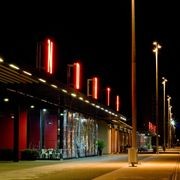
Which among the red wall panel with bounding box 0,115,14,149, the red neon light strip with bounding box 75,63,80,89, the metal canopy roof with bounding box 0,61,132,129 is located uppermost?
the red neon light strip with bounding box 75,63,80,89

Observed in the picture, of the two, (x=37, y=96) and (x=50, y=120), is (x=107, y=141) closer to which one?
(x=50, y=120)

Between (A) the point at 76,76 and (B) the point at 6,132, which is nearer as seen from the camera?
(B) the point at 6,132

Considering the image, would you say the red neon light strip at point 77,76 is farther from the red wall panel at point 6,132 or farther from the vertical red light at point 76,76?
the red wall panel at point 6,132

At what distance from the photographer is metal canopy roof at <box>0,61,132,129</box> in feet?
100

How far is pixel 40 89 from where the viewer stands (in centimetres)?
3872

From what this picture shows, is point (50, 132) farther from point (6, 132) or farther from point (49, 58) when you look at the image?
point (49, 58)

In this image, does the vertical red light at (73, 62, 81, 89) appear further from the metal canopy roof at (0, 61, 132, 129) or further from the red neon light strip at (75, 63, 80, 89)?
the metal canopy roof at (0, 61, 132, 129)

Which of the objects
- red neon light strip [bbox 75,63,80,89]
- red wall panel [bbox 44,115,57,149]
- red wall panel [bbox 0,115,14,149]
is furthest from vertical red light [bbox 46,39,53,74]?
red wall panel [bbox 44,115,57,149]

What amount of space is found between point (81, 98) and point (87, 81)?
10.6m

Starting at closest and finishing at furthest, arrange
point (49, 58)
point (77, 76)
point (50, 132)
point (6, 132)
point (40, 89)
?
point (49, 58) → point (40, 89) → point (6, 132) → point (50, 132) → point (77, 76)

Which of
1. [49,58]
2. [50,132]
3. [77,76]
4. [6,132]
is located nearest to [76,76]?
[77,76]

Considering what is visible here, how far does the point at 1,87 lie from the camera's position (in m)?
35.7

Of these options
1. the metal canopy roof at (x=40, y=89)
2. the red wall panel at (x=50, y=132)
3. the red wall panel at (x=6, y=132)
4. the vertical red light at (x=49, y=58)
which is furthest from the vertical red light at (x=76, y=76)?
the vertical red light at (x=49, y=58)

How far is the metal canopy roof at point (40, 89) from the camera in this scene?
3059 centimetres
